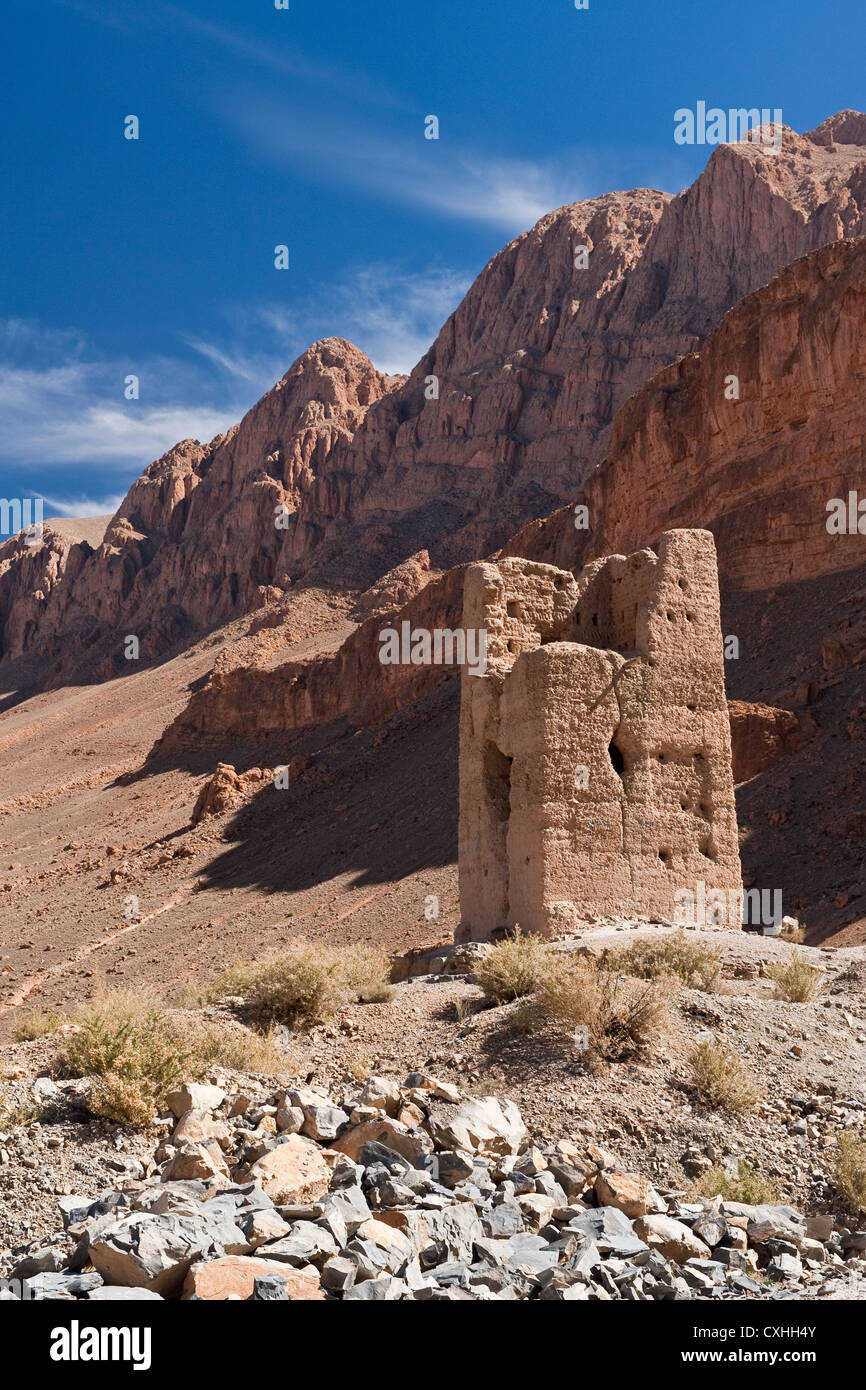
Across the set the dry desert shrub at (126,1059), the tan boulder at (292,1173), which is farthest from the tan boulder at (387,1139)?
the dry desert shrub at (126,1059)

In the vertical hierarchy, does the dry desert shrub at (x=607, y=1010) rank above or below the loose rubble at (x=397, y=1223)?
above

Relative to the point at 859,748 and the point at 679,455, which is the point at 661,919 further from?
the point at 679,455

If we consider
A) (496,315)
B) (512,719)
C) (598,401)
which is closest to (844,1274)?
(512,719)

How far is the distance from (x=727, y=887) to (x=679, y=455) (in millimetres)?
34249

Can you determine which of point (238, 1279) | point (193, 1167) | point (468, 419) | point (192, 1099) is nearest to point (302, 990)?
point (192, 1099)

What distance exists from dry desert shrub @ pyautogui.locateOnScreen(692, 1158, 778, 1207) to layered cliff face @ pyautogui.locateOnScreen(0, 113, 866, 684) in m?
69.7

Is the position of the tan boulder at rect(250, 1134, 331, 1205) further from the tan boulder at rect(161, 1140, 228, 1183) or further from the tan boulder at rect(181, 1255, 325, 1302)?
the tan boulder at rect(181, 1255, 325, 1302)

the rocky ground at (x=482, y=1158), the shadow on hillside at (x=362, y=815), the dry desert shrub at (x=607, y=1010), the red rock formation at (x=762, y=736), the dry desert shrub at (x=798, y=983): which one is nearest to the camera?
the rocky ground at (x=482, y=1158)

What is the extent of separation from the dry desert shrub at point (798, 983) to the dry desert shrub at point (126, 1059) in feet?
16.4

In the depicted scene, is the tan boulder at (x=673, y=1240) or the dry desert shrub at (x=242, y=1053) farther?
the dry desert shrub at (x=242, y=1053)

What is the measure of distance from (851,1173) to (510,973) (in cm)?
334

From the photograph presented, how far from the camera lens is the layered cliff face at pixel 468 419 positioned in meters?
78.4

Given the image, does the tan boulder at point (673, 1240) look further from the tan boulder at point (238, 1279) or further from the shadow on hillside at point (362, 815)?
the shadow on hillside at point (362, 815)

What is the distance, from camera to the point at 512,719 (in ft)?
41.5
